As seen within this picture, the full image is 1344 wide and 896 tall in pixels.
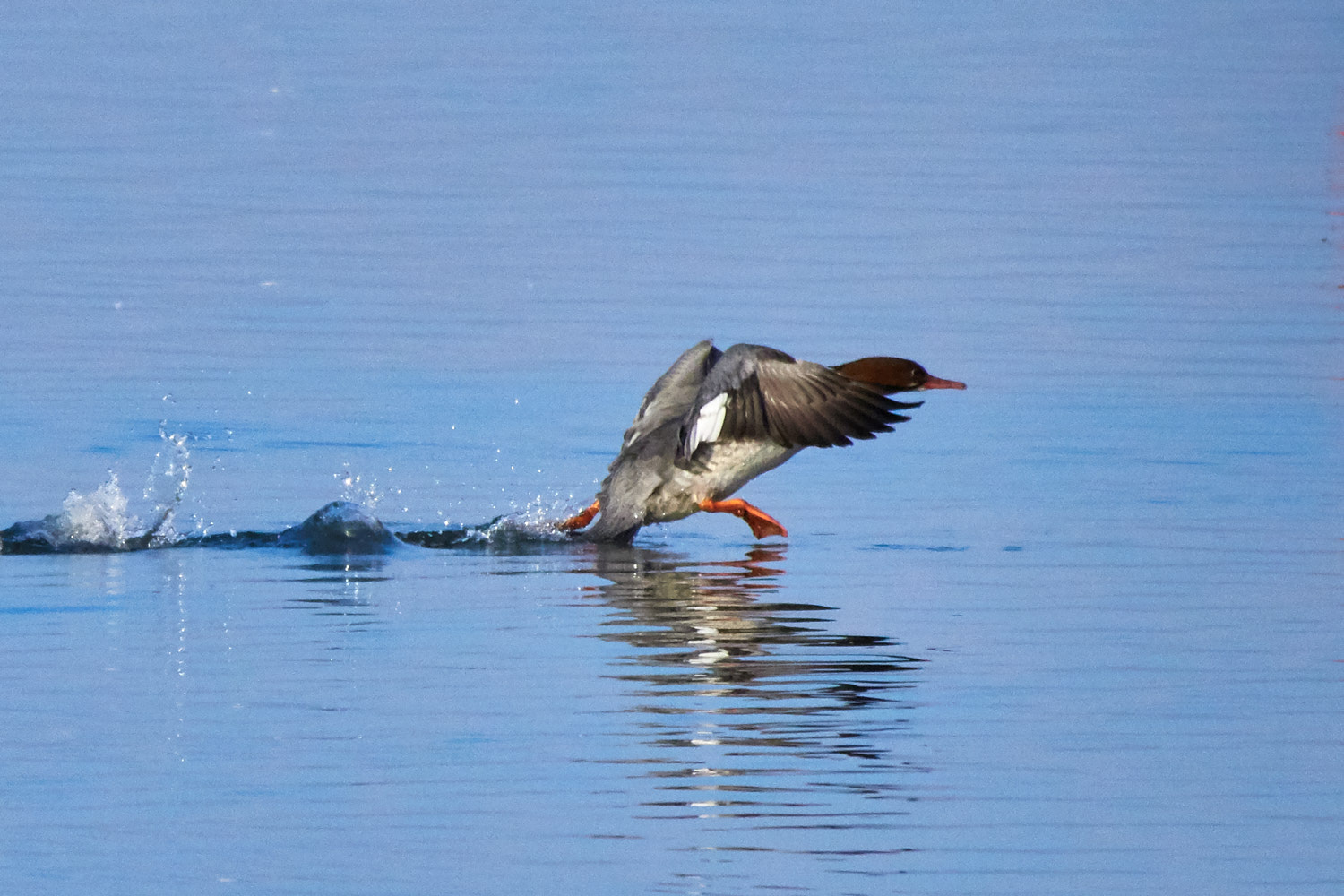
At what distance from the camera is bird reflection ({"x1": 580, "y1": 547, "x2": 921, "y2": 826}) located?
6.20 m

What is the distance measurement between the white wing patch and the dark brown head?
0.89 m

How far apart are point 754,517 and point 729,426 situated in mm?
450

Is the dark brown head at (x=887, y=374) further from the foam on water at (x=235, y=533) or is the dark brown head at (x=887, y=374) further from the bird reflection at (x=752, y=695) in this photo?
the foam on water at (x=235, y=533)

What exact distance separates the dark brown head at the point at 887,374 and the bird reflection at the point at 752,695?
Result: 4.43 ft

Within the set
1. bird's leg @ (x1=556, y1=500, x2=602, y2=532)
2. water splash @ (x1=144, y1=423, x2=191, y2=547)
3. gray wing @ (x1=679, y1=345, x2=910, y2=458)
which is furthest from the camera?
bird's leg @ (x1=556, y1=500, x2=602, y2=532)

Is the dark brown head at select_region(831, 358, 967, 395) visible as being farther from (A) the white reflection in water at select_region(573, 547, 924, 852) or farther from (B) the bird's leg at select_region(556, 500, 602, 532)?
(A) the white reflection in water at select_region(573, 547, 924, 852)

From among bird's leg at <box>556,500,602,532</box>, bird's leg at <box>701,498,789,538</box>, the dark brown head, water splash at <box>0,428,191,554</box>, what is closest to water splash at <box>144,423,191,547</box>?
water splash at <box>0,428,191,554</box>

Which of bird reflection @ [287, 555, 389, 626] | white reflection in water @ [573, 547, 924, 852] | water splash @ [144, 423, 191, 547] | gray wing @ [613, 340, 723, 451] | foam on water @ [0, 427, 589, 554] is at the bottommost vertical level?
white reflection in water @ [573, 547, 924, 852]

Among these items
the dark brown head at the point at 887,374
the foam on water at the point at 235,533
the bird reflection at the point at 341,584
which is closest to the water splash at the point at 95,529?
the foam on water at the point at 235,533

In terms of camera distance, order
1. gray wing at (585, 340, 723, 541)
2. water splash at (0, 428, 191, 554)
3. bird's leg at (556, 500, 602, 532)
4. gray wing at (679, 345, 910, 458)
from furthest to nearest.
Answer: bird's leg at (556, 500, 602, 532)
gray wing at (585, 340, 723, 541)
gray wing at (679, 345, 910, 458)
water splash at (0, 428, 191, 554)

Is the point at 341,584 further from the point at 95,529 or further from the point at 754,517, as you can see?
the point at 754,517

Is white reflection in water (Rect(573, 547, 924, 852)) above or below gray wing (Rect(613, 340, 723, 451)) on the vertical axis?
below

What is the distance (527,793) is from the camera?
20.1ft

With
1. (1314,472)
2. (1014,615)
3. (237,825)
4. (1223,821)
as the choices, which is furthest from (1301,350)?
(237,825)
